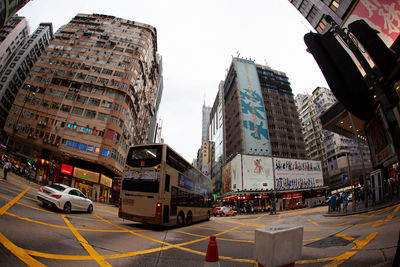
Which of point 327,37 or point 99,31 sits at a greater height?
point 99,31

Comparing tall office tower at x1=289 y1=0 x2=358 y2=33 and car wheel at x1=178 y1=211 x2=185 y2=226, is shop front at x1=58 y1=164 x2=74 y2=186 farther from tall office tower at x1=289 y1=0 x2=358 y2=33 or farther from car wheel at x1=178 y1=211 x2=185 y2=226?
tall office tower at x1=289 y1=0 x2=358 y2=33

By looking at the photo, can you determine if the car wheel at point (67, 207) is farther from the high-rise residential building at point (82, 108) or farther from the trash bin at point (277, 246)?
the high-rise residential building at point (82, 108)

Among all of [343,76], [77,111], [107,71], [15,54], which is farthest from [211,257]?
[15,54]

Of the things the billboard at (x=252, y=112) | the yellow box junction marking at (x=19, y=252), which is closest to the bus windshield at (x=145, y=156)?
the yellow box junction marking at (x=19, y=252)

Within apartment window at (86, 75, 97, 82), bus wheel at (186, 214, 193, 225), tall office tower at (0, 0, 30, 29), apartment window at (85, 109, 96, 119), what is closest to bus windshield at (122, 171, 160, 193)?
bus wheel at (186, 214, 193, 225)

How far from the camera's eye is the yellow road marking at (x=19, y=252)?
3.14 metres

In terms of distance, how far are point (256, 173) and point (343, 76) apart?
4639 cm

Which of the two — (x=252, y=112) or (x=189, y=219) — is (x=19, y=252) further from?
(x=252, y=112)

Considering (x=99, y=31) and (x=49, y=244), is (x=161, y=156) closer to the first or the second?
(x=49, y=244)

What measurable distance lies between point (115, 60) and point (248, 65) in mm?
54900

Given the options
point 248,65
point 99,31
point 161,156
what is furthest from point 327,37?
point 248,65

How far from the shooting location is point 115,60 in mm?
39125

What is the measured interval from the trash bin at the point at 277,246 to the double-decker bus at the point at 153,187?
7.52 metres

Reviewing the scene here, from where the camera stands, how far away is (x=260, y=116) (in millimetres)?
62656
